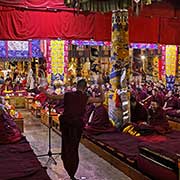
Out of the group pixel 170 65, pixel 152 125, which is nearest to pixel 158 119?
pixel 152 125

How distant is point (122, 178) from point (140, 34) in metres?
4.38

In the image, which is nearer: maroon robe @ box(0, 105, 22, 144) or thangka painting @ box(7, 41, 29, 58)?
maroon robe @ box(0, 105, 22, 144)

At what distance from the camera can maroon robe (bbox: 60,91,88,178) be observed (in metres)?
4.30

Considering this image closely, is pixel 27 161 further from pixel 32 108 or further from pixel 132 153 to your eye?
pixel 32 108

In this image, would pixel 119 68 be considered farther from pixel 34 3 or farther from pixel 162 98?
pixel 162 98

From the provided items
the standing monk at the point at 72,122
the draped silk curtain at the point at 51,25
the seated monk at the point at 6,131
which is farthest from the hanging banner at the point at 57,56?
the standing monk at the point at 72,122

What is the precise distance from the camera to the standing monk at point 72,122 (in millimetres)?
4305

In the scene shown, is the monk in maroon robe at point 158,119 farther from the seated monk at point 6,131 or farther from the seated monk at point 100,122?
the seated monk at point 6,131

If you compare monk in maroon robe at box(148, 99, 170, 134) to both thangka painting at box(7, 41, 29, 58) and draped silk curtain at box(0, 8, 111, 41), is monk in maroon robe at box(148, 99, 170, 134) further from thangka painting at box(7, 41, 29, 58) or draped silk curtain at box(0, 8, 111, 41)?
thangka painting at box(7, 41, 29, 58)

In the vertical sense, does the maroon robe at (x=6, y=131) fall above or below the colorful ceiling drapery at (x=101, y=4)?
below

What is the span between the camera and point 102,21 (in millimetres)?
7609

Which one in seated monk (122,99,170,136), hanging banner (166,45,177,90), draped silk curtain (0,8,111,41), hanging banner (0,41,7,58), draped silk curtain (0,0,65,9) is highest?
draped silk curtain (0,0,65,9)

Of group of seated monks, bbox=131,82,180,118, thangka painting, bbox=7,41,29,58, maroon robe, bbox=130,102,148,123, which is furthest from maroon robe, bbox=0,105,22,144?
thangka painting, bbox=7,41,29,58

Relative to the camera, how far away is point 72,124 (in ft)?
14.2
